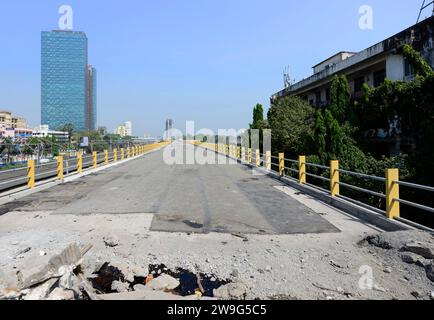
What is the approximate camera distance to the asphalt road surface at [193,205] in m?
7.63

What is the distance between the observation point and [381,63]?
24844mm

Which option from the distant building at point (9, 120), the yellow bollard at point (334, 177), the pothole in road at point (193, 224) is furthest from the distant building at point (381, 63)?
the distant building at point (9, 120)

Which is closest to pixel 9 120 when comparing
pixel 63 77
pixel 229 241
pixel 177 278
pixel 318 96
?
pixel 63 77

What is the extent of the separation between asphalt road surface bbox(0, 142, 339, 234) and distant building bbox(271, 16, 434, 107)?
12.6 m

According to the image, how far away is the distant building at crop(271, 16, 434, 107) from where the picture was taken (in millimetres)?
20078

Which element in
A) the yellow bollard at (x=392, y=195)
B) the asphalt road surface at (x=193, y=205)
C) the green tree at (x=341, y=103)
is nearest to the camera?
the yellow bollard at (x=392, y=195)

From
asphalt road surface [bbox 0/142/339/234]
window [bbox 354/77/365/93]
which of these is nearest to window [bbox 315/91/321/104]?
window [bbox 354/77/365/93]

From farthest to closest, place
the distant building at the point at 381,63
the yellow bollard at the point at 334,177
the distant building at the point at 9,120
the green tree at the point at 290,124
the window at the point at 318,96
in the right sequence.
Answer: the distant building at the point at 9,120, the window at the point at 318,96, the green tree at the point at 290,124, the distant building at the point at 381,63, the yellow bollard at the point at 334,177

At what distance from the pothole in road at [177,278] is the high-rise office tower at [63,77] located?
131 feet

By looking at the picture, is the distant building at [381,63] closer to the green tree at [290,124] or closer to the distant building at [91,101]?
the green tree at [290,124]

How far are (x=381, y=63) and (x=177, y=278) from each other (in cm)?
A: 2458

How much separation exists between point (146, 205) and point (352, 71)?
2344 centimetres

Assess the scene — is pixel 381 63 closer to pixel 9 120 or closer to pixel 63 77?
pixel 63 77

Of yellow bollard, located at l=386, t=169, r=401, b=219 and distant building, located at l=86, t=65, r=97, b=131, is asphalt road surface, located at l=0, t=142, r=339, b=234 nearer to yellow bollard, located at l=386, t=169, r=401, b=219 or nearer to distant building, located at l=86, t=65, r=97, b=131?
yellow bollard, located at l=386, t=169, r=401, b=219
